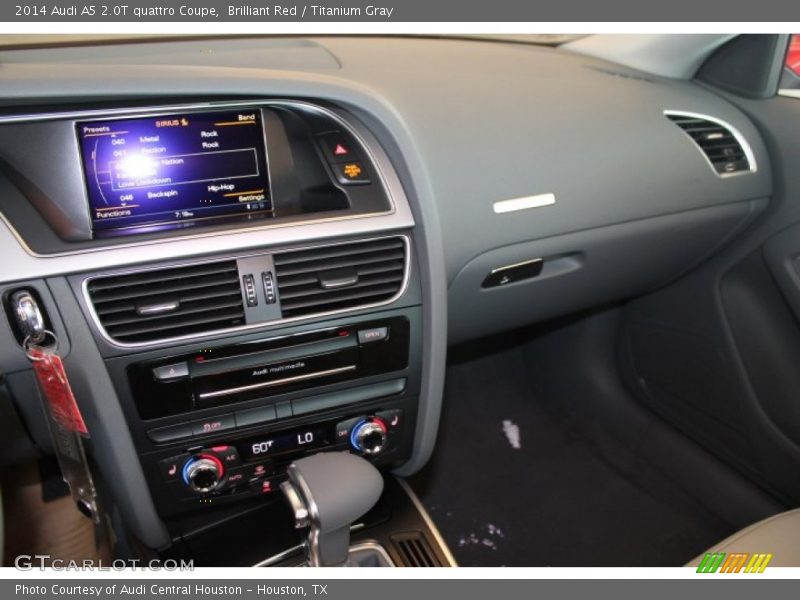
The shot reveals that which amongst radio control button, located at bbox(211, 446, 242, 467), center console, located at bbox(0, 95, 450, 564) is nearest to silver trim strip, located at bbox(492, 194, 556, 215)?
center console, located at bbox(0, 95, 450, 564)

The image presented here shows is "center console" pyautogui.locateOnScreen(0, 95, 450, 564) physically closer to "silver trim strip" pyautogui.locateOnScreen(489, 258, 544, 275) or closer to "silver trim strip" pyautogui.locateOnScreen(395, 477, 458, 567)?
"silver trim strip" pyautogui.locateOnScreen(395, 477, 458, 567)

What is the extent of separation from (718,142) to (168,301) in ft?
Answer: 4.29

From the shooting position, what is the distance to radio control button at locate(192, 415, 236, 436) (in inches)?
42.9

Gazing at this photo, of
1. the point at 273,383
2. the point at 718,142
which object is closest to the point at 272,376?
the point at 273,383

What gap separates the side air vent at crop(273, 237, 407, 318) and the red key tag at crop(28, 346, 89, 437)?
0.33 m

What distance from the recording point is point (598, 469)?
196cm

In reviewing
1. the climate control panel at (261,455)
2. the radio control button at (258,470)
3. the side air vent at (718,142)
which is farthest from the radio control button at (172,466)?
the side air vent at (718,142)

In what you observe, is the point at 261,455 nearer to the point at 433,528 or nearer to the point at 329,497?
the point at 329,497

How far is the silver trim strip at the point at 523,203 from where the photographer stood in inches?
51.4

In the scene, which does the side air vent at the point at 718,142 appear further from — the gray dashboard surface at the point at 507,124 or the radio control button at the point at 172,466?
the radio control button at the point at 172,466

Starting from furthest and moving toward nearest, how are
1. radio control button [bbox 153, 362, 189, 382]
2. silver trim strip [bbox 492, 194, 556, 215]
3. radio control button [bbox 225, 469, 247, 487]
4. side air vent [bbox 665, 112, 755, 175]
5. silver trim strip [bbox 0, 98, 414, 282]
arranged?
1. side air vent [bbox 665, 112, 755, 175]
2. silver trim strip [bbox 492, 194, 556, 215]
3. radio control button [bbox 225, 469, 247, 487]
4. radio control button [bbox 153, 362, 189, 382]
5. silver trim strip [bbox 0, 98, 414, 282]

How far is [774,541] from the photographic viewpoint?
98 centimetres

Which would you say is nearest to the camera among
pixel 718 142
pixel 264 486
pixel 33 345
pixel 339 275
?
pixel 33 345

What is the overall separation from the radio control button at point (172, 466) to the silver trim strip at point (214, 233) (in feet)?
1.15
